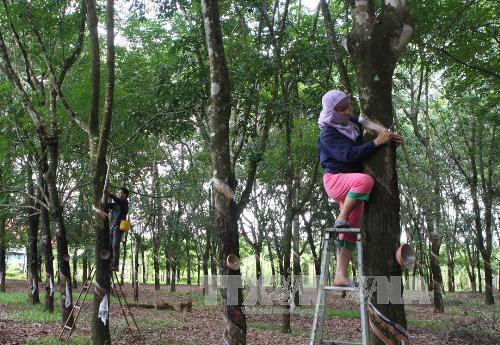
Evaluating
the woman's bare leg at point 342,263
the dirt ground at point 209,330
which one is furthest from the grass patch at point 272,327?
the woman's bare leg at point 342,263

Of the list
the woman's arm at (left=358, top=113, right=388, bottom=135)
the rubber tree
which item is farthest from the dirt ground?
the woman's arm at (left=358, top=113, right=388, bottom=135)

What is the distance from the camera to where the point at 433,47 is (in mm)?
9000

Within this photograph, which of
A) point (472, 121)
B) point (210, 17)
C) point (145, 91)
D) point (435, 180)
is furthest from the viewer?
point (472, 121)

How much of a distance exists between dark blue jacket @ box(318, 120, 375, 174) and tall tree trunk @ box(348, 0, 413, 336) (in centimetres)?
13

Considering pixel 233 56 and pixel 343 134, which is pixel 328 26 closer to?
pixel 233 56

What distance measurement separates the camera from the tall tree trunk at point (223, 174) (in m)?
5.63

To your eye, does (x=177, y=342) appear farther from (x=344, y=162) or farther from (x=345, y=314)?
(x=345, y=314)

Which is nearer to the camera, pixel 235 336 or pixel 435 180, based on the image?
pixel 235 336

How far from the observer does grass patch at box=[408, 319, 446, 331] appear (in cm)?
1347

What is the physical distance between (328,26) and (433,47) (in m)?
2.13

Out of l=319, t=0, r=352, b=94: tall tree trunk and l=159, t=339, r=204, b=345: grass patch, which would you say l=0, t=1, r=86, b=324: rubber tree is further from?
l=319, t=0, r=352, b=94: tall tree trunk

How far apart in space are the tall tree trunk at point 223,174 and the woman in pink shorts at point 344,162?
6.08 feet

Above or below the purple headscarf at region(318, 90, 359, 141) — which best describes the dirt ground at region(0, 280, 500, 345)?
below

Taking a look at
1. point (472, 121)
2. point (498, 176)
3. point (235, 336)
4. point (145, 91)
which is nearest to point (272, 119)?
point (145, 91)
